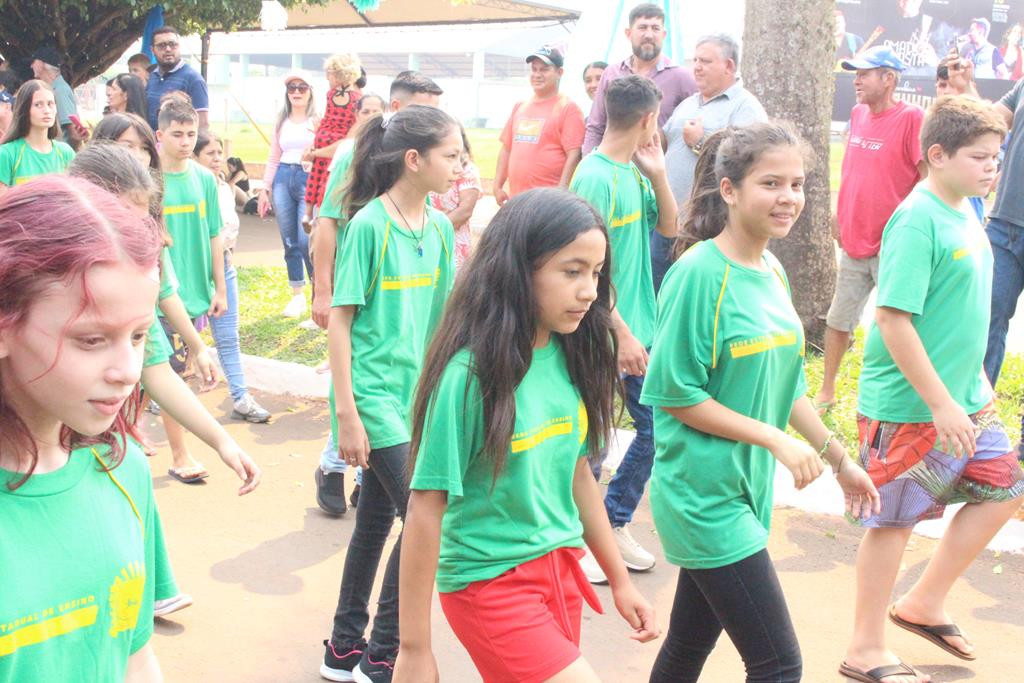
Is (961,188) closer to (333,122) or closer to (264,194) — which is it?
(333,122)

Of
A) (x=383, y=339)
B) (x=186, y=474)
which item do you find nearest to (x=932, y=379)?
(x=383, y=339)

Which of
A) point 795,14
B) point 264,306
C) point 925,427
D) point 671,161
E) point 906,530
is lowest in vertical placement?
point 264,306

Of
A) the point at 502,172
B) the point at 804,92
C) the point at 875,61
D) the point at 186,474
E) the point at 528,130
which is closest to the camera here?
the point at 186,474

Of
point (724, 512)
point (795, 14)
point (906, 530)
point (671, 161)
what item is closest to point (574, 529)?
point (724, 512)

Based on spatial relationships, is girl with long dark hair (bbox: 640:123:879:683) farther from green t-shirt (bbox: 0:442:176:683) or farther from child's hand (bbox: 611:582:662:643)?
green t-shirt (bbox: 0:442:176:683)

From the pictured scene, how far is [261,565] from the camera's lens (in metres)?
5.08

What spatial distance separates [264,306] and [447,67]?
176 ft

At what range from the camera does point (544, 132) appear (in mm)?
7852

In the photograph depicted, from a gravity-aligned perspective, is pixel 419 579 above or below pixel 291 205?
above

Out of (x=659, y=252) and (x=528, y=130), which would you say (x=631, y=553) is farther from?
(x=528, y=130)

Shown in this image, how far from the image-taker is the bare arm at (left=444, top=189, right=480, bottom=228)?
265 inches

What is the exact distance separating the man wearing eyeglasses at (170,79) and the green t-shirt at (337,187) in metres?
6.23

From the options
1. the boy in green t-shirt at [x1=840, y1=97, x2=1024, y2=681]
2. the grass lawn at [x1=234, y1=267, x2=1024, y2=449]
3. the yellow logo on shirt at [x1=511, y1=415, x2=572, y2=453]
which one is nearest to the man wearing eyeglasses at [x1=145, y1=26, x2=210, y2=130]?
the grass lawn at [x1=234, y1=267, x2=1024, y2=449]

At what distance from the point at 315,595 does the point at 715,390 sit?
231 centimetres
